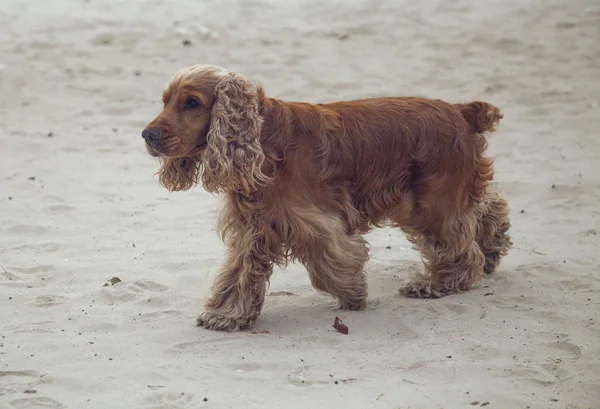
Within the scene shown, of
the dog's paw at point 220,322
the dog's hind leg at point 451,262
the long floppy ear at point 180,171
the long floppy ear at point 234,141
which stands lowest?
the dog's paw at point 220,322

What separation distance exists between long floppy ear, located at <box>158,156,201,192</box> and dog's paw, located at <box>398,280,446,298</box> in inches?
60.1

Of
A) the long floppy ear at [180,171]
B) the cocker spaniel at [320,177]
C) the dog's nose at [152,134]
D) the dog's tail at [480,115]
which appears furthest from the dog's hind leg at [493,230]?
the dog's nose at [152,134]

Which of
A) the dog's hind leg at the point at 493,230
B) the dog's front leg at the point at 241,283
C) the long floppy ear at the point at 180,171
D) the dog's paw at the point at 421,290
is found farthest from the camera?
the dog's hind leg at the point at 493,230

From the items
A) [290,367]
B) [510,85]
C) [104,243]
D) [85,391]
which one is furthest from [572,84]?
[85,391]

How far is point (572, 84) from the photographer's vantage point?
11.0 meters

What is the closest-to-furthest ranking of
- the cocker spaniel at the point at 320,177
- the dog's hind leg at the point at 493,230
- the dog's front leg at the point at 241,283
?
the cocker spaniel at the point at 320,177
the dog's front leg at the point at 241,283
the dog's hind leg at the point at 493,230

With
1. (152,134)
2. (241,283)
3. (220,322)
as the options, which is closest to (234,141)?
(152,134)

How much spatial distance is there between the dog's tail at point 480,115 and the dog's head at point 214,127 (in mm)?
1402

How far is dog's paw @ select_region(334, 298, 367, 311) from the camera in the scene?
5.50 metres

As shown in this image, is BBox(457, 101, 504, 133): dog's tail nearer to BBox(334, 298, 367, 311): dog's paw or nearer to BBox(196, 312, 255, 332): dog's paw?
BBox(334, 298, 367, 311): dog's paw

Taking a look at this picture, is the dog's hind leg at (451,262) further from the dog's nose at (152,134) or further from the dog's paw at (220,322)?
the dog's nose at (152,134)

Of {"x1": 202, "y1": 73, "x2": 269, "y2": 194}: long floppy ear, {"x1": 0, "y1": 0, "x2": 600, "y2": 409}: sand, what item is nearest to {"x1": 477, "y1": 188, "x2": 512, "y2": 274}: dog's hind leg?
{"x1": 0, "y1": 0, "x2": 600, "y2": 409}: sand

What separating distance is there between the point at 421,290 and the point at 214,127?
5.76 feet

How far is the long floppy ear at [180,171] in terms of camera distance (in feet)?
17.4
